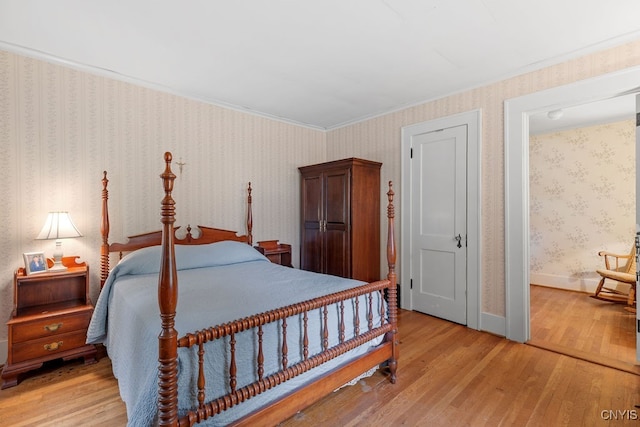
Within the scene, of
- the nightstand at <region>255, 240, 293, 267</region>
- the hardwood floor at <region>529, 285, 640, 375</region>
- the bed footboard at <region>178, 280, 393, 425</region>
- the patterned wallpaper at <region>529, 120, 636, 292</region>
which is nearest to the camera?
the bed footboard at <region>178, 280, 393, 425</region>

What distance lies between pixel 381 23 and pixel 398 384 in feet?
8.36

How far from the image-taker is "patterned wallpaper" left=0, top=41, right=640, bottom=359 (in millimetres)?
2494

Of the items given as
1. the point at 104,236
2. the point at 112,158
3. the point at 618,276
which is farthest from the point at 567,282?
the point at 112,158

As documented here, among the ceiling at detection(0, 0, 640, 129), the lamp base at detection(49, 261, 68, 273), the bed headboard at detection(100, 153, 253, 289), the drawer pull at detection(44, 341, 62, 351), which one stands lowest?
the drawer pull at detection(44, 341, 62, 351)

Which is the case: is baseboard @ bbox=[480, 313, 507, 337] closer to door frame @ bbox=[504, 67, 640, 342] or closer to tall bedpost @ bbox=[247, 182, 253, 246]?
door frame @ bbox=[504, 67, 640, 342]

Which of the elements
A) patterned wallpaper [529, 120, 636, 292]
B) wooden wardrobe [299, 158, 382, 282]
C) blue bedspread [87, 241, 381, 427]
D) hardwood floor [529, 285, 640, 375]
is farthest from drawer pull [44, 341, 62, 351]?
patterned wallpaper [529, 120, 636, 292]

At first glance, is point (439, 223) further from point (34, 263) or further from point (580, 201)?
point (34, 263)

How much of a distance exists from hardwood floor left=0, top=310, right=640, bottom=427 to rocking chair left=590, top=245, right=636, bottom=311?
188 centimetres

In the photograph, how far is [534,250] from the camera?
4.96m

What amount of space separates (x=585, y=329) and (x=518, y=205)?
4.97 ft

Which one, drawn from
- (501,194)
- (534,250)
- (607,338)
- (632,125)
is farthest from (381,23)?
(534,250)

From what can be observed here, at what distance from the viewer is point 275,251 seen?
12.8 feet

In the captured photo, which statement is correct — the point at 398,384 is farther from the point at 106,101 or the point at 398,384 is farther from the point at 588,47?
the point at 106,101

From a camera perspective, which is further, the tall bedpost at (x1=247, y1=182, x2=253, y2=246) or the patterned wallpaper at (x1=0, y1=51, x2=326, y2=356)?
the tall bedpost at (x1=247, y1=182, x2=253, y2=246)
